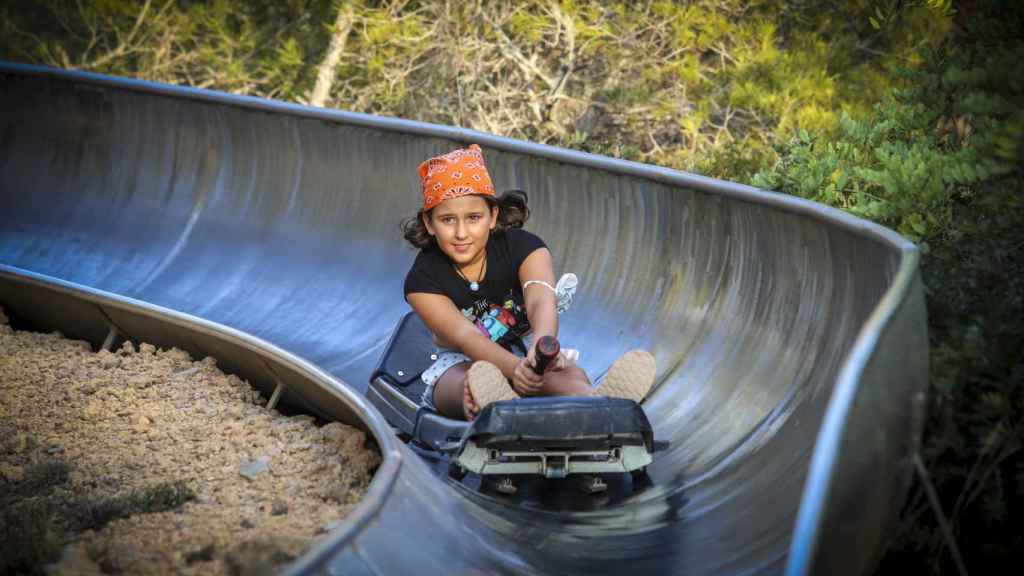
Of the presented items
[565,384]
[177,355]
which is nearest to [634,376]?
[565,384]

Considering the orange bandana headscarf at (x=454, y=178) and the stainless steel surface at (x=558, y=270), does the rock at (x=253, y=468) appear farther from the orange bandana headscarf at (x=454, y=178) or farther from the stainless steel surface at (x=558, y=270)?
the orange bandana headscarf at (x=454, y=178)

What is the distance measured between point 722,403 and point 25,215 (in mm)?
5554

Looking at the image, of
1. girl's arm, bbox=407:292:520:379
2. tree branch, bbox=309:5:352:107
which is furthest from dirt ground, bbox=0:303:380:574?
tree branch, bbox=309:5:352:107

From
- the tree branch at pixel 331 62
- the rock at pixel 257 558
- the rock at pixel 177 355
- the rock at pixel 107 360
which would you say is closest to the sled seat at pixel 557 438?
the rock at pixel 257 558

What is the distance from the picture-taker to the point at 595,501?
401 centimetres

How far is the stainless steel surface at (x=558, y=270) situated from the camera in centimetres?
276

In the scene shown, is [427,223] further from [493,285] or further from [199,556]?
[199,556]

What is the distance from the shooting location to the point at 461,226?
457 cm

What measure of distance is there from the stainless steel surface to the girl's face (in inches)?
25.6

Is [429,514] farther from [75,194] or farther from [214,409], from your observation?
[75,194]

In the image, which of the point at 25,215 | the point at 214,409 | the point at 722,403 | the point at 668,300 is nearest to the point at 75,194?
the point at 25,215

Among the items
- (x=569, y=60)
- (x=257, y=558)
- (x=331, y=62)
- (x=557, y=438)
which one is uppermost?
(x=569, y=60)

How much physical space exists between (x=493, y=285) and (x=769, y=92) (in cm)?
537

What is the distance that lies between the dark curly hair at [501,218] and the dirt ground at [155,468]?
0.80 metres
